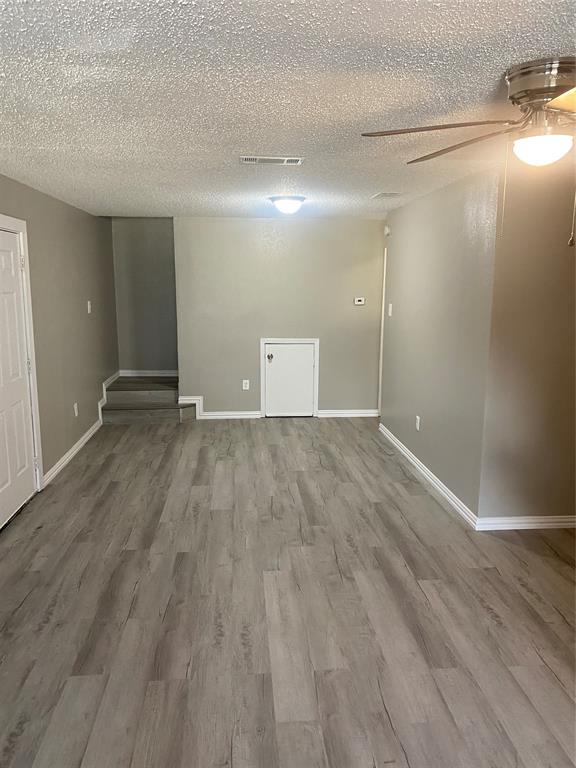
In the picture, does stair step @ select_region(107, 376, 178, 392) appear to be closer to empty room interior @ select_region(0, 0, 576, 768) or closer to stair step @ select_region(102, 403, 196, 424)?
empty room interior @ select_region(0, 0, 576, 768)

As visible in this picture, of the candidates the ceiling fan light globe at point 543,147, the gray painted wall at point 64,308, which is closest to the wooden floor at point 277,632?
the gray painted wall at point 64,308

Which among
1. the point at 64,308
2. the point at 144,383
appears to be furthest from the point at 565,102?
the point at 144,383

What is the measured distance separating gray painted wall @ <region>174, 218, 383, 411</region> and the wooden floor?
7.41ft

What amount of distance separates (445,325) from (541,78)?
7.83 ft

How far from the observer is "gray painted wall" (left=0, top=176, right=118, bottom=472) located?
4133mm

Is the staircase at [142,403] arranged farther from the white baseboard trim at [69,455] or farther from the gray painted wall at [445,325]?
the gray painted wall at [445,325]

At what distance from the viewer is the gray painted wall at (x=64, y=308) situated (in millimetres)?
4133

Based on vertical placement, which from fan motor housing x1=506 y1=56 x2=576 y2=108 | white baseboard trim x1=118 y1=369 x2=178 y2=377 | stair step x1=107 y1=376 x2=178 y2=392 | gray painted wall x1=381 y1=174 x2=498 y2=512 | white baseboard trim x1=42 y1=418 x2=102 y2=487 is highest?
fan motor housing x1=506 y1=56 x2=576 y2=108

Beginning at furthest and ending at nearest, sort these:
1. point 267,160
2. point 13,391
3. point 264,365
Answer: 1. point 264,365
2. point 13,391
3. point 267,160

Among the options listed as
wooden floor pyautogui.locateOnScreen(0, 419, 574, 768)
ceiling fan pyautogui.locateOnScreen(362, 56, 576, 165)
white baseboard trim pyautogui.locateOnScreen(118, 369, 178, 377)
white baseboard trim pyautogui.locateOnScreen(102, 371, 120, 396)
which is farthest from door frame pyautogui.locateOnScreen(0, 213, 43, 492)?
white baseboard trim pyautogui.locateOnScreen(118, 369, 178, 377)

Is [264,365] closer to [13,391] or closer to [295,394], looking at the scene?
[295,394]

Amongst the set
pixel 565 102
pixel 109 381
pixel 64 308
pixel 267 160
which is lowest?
pixel 109 381

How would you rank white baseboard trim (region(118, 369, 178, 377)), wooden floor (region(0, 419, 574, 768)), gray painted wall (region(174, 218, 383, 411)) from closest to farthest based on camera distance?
wooden floor (region(0, 419, 574, 768)), gray painted wall (region(174, 218, 383, 411)), white baseboard trim (region(118, 369, 178, 377))

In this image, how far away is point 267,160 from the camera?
3119mm
